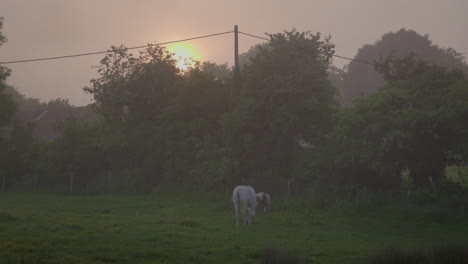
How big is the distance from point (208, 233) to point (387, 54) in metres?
62.4

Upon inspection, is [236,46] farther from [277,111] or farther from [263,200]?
[263,200]

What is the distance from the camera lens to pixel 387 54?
72.9 m

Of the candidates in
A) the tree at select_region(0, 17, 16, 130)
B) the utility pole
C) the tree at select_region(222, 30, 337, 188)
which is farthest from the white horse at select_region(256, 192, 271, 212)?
the tree at select_region(0, 17, 16, 130)

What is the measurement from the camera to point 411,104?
74.9 ft

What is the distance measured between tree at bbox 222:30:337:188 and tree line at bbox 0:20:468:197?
0.06 metres

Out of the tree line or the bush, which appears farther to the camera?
the tree line

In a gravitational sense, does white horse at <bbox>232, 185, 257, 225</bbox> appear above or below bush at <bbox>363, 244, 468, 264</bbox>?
above

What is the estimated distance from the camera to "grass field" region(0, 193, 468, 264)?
11812 mm

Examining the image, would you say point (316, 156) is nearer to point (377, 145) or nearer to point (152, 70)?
point (377, 145)

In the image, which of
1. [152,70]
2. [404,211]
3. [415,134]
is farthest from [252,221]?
[152,70]

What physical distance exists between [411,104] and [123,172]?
21497 mm

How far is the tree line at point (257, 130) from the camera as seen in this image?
22.8 metres

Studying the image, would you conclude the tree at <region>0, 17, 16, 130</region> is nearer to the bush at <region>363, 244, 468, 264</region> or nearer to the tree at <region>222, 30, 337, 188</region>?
the tree at <region>222, 30, 337, 188</region>

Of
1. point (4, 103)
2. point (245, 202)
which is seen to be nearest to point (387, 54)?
point (4, 103)
